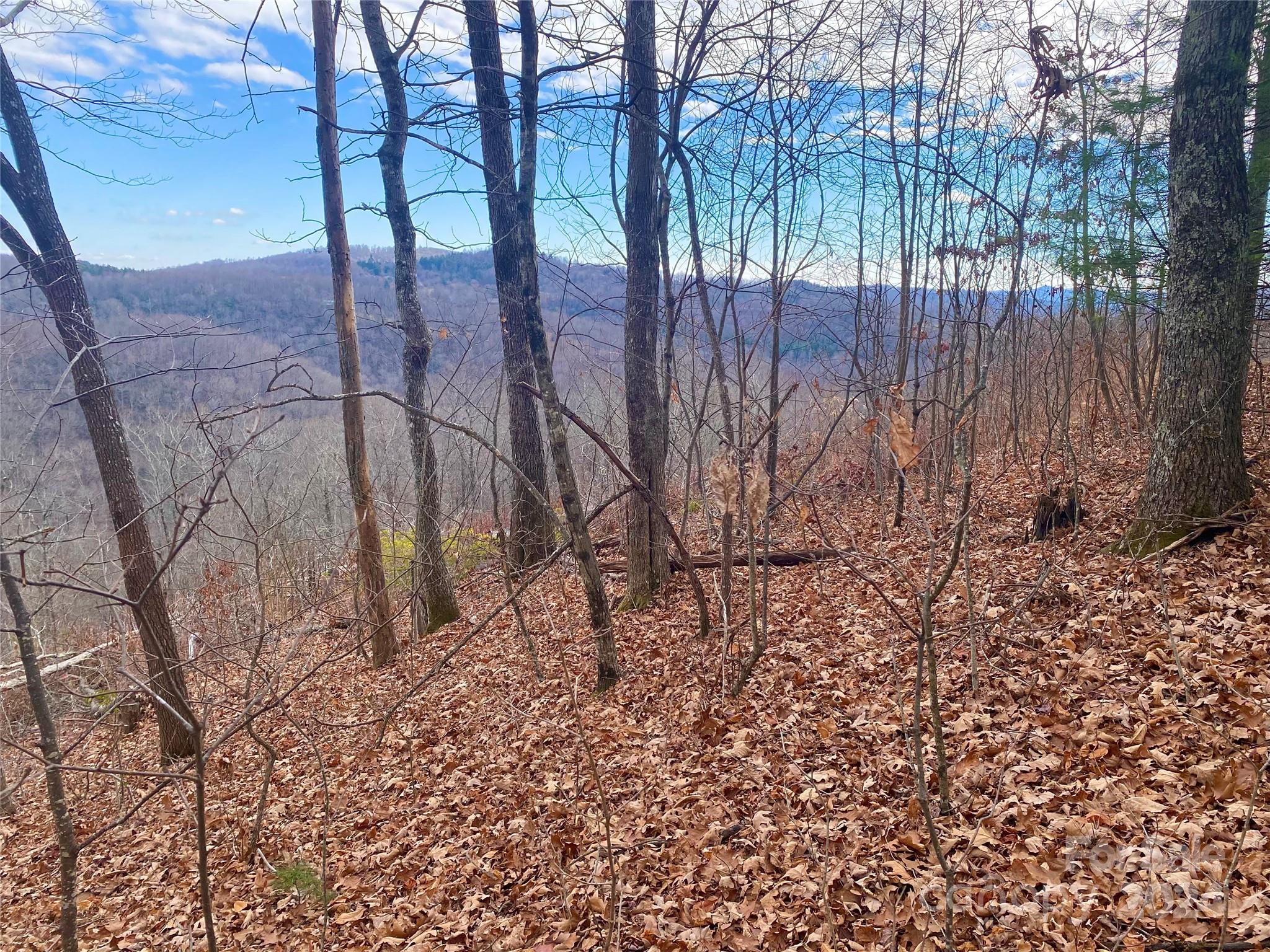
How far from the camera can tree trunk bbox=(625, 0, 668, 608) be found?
592cm

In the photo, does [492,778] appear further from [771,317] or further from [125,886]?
[771,317]

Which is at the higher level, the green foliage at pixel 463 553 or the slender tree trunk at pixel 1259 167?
the slender tree trunk at pixel 1259 167

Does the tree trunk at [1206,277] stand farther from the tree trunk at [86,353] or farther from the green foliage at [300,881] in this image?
the tree trunk at [86,353]

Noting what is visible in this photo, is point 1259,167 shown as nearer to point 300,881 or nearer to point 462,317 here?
point 300,881

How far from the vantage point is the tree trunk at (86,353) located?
17.1ft

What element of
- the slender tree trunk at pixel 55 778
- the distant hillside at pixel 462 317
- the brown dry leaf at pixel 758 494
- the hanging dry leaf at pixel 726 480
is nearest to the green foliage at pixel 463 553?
the distant hillside at pixel 462 317

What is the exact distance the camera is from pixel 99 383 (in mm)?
5430

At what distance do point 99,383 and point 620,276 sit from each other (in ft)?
15.1

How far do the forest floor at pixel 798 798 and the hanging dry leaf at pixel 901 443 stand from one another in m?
1.10

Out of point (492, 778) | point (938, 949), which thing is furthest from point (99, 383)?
point (938, 949)

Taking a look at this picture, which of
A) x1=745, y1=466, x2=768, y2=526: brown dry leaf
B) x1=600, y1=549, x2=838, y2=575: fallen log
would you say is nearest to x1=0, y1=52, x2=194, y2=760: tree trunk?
x1=745, y1=466, x2=768, y2=526: brown dry leaf

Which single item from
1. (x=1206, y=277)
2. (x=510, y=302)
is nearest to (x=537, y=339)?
(x=510, y=302)

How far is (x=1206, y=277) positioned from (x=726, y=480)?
3.70 metres

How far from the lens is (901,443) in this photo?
2592 millimetres
